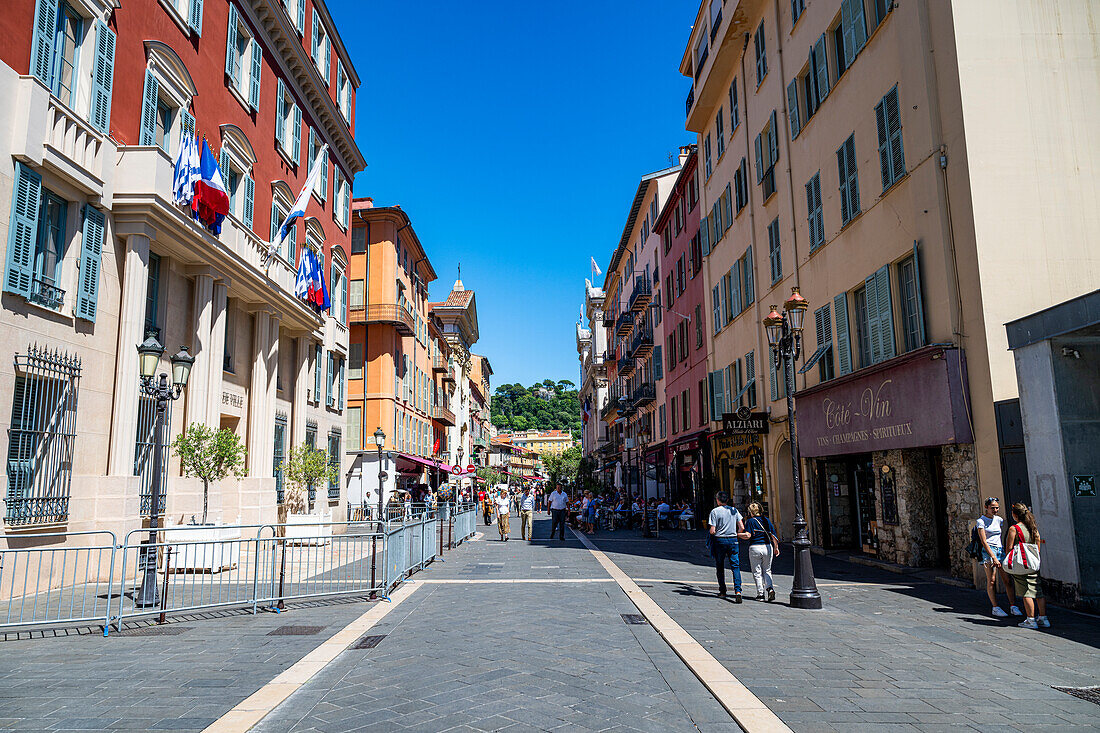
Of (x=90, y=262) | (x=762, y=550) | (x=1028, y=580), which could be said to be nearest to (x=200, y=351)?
(x=90, y=262)

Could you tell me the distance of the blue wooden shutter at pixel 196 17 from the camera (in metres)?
17.1

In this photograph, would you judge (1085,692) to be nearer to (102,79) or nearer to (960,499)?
(960,499)

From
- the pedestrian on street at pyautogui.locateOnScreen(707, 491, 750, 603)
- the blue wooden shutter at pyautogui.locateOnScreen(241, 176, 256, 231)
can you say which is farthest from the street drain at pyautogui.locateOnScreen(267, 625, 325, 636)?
the blue wooden shutter at pyautogui.locateOnScreen(241, 176, 256, 231)

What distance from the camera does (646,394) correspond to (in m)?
41.9

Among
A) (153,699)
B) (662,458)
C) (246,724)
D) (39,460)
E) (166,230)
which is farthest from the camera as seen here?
(662,458)

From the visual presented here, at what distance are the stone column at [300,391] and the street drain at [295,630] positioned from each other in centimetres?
1616

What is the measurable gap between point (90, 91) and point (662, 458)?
3066cm

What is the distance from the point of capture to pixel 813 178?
18516 millimetres

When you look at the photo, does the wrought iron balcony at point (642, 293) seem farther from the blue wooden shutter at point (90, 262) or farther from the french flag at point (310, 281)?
the blue wooden shutter at point (90, 262)

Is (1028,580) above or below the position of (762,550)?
below

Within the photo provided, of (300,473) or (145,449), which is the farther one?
(300,473)

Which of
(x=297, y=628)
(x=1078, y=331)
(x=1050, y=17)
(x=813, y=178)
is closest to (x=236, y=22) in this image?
(x=813, y=178)

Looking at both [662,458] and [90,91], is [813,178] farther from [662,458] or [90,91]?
[662,458]

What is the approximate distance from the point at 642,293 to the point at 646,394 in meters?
5.85
